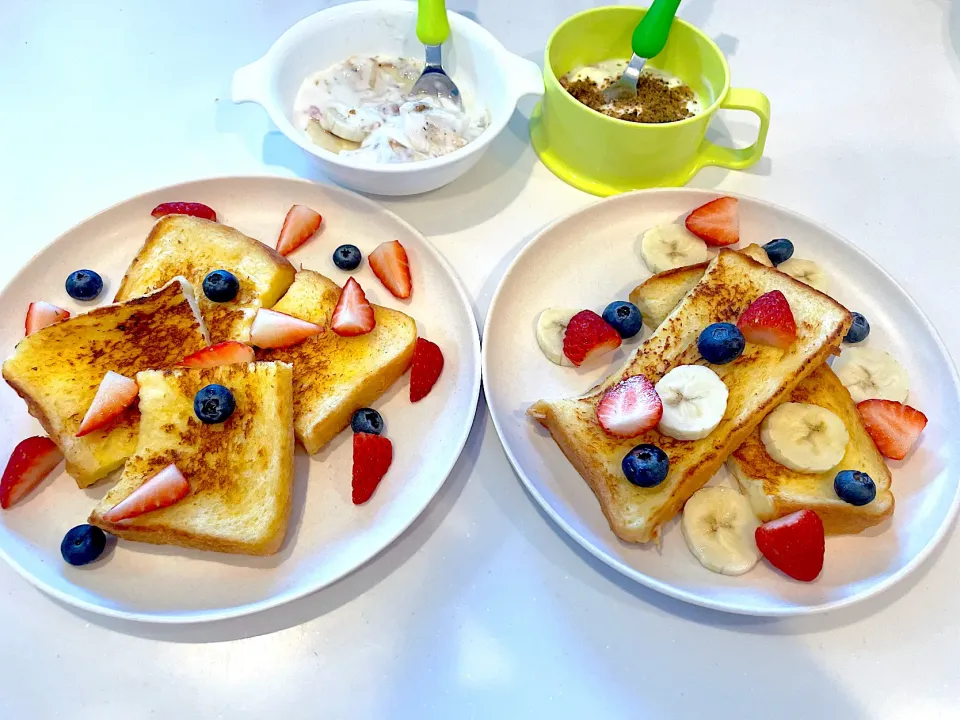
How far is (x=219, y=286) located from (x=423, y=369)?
0.47 m

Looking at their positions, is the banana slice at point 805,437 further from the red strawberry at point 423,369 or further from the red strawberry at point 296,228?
the red strawberry at point 296,228

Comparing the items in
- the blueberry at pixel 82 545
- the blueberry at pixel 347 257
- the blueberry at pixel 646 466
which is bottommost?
the blueberry at pixel 82 545

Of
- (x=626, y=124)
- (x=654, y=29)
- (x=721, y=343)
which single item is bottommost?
(x=721, y=343)

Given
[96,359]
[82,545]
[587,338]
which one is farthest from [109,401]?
[587,338]

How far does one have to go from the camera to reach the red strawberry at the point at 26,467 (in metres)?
1.27

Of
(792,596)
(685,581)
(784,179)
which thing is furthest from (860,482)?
(784,179)

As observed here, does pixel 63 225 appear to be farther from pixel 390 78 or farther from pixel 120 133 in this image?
pixel 390 78

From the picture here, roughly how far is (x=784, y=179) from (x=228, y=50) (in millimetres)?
1713

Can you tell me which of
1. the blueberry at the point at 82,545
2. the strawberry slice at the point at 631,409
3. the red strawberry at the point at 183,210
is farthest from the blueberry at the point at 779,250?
the blueberry at the point at 82,545

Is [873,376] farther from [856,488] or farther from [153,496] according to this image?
[153,496]

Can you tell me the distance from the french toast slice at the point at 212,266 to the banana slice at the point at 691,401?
88 cm

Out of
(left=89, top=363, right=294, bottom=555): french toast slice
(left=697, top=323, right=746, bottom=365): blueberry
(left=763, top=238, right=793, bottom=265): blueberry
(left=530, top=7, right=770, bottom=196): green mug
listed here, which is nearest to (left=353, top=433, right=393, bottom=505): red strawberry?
(left=89, top=363, right=294, bottom=555): french toast slice

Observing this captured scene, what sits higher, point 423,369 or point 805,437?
point 805,437

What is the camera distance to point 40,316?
1434 millimetres
